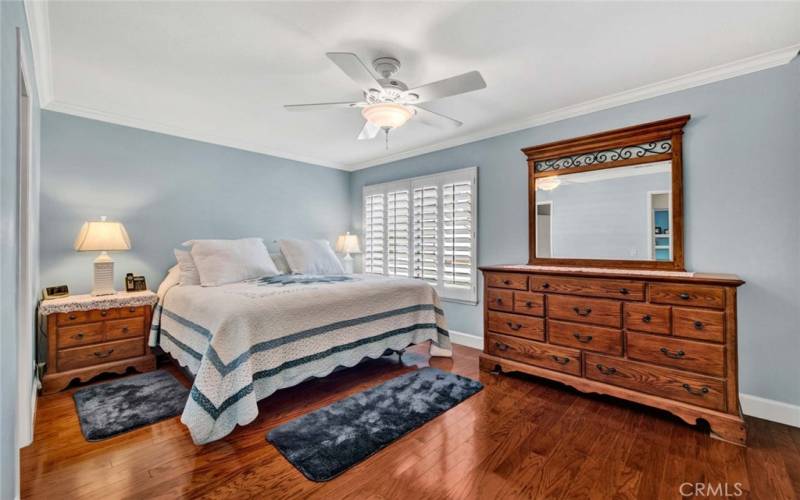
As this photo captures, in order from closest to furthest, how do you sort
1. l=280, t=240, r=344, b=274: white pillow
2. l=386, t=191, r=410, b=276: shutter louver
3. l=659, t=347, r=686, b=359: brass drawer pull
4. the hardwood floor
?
the hardwood floor
l=659, t=347, r=686, b=359: brass drawer pull
l=280, t=240, r=344, b=274: white pillow
l=386, t=191, r=410, b=276: shutter louver

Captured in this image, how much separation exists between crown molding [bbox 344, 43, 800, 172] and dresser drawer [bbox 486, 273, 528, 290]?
154 centimetres

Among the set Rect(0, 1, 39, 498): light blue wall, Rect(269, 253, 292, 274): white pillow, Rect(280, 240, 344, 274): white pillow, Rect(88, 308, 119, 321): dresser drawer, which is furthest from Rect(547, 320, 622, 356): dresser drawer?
Rect(88, 308, 119, 321): dresser drawer

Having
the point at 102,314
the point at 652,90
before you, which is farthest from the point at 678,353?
the point at 102,314

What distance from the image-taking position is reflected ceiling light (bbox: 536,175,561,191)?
3.29 metres

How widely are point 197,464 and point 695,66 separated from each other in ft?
13.0

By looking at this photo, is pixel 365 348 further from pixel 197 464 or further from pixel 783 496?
pixel 783 496

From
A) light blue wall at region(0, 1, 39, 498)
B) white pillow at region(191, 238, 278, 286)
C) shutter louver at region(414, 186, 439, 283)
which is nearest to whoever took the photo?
light blue wall at region(0, 1, 39, 498)

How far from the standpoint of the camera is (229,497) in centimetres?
160

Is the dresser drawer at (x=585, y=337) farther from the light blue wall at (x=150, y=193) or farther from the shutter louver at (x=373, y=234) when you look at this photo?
the light blue wall at (x=150, y=193)

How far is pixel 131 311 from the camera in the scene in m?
3.03

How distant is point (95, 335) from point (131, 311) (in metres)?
0.29

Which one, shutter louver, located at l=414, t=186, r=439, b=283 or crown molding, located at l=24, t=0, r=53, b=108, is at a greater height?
crown molding, located at l=24, t=0, r=53, b=108

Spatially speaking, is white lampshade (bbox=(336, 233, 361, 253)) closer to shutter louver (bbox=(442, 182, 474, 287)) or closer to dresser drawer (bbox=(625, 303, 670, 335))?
shutter louver (bbox=(442, 182, 474, 287))

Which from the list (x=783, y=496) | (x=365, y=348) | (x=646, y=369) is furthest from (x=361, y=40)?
(x=783, y=496)
